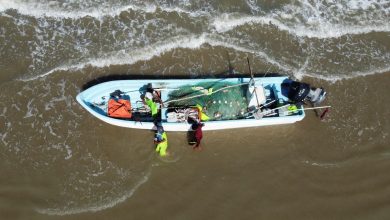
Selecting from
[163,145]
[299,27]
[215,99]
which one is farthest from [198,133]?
[299,27]

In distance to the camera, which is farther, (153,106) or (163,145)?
(153,106)

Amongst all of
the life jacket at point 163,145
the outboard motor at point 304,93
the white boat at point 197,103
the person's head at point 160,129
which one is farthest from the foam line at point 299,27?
the life jacket at point 163,145

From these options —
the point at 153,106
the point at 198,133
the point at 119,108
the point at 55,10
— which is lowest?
the point at 198,133

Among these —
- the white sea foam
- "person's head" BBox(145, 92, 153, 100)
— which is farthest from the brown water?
"person's head" BBox(145, 92, 153, 100)

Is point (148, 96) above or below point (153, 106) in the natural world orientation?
above

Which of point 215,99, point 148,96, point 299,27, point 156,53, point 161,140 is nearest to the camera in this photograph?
point 161,140

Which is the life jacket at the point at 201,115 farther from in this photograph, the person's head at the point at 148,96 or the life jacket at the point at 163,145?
the person's head at the point at 148,96

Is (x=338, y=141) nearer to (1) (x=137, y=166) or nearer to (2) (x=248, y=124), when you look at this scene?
(2) (x=248, y=124)

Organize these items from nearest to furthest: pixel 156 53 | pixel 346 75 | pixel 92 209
Answer: pixel 92 209, pixel 156 53, pixel 346 75

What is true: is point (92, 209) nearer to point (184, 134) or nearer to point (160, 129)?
point (160, 129)
